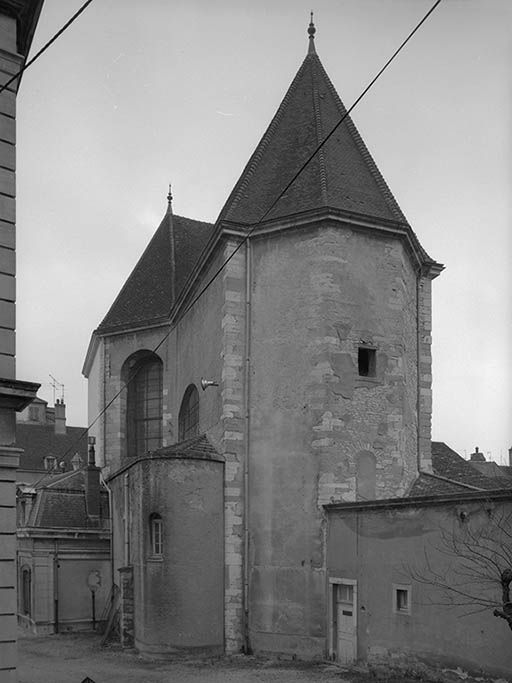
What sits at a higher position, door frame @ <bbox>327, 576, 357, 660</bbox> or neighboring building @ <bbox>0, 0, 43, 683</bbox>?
neighboring building @ <bbox>0, 0, 43, 683</bbox>

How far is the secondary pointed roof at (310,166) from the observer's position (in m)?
20.5

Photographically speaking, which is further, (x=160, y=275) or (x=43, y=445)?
(x=43, y=445)

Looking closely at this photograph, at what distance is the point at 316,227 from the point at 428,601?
8.82m

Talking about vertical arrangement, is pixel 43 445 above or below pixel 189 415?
below

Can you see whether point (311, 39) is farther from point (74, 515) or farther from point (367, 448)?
point (74, 515)

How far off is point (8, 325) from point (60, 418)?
50.1 metres

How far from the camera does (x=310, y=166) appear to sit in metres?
21.2

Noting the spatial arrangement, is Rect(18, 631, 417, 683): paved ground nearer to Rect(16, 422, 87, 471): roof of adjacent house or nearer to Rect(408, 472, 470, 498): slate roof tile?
Rect(408, 472, 470, 498): slate roof tile

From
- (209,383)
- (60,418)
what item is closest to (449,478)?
(209,383)

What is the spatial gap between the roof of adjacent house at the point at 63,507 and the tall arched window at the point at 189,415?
203 inches

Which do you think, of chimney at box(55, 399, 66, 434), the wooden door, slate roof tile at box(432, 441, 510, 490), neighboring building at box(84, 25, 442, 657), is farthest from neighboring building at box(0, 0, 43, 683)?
chimney at box(55, 399, 66, 434)

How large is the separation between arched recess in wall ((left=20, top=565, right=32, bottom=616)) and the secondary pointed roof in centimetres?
1452

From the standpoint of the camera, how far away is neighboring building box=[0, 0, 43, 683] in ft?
31.1

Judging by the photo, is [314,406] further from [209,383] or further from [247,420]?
[209,383]
